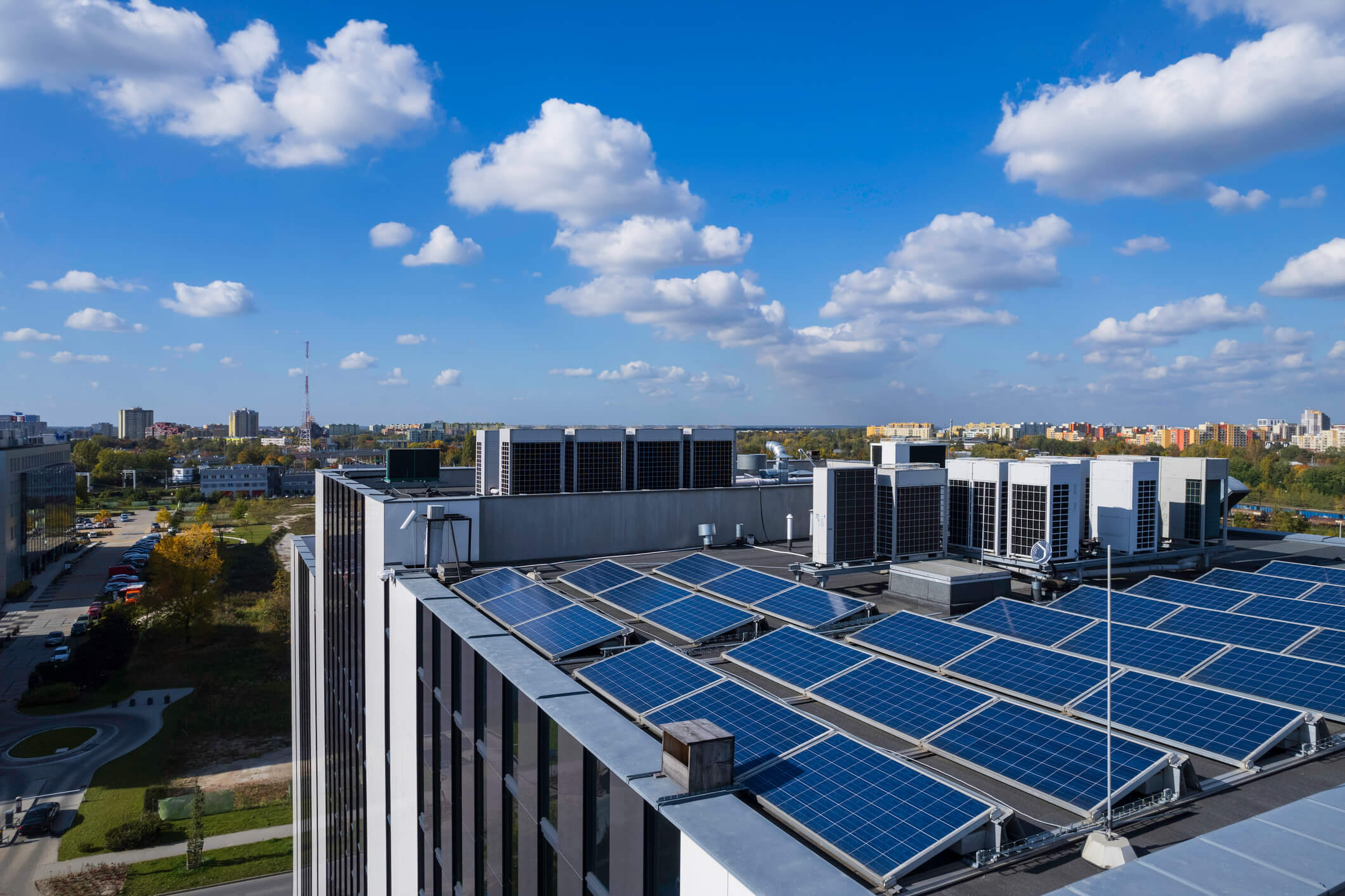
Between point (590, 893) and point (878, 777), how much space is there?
13.1 feet

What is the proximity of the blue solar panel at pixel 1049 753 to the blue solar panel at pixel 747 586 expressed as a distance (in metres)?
7.98

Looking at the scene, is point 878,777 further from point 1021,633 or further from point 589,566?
point 589,566

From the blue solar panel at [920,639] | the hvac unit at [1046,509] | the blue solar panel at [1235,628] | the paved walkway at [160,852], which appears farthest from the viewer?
the paved walkway at [160,852]

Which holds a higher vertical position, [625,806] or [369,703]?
[625,806]

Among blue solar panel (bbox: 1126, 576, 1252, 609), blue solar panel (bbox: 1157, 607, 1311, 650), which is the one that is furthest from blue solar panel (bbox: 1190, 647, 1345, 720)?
blue solar panel (bbox: 1126, 576, 1252, 609)

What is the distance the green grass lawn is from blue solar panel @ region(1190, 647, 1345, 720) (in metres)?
68.8

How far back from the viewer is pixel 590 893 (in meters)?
9.25

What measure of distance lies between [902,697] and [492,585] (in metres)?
11.1

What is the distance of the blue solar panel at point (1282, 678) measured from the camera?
1123cm

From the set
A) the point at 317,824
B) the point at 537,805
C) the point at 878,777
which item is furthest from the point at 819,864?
the point at 317,824

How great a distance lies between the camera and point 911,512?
23.0 metres

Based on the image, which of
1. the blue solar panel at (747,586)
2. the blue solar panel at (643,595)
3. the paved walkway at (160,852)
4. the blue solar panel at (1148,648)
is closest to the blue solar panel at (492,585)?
the blue solar panel at (643,595)

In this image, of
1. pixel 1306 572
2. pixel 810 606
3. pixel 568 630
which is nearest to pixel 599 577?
pixel 568 630

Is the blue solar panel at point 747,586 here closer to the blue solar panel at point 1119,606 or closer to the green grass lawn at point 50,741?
the blue solar panel at point 1119,606
